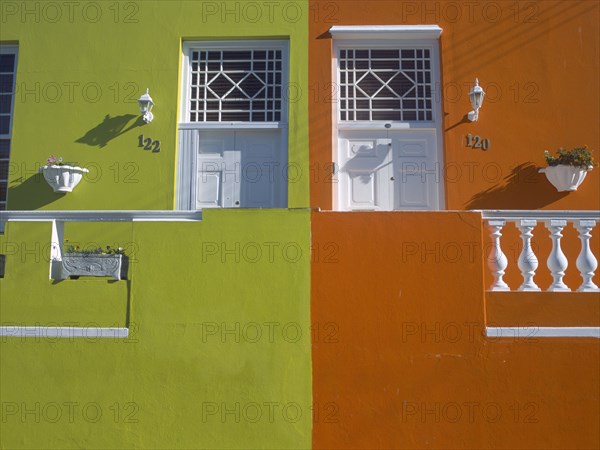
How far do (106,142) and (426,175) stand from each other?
12.6ft

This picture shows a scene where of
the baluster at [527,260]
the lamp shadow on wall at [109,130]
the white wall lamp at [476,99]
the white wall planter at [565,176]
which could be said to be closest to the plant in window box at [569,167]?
the white wall planter at [565,176]

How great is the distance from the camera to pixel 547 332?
5258 mm

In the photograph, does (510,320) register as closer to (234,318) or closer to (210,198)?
(234,318)

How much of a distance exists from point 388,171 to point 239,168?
5.92 ft

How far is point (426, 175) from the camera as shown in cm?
768

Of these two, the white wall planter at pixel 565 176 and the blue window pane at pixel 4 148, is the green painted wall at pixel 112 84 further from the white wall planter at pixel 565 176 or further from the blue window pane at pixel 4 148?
the white wall planter at pixel 565 176

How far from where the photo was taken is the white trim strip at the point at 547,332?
17.2ft

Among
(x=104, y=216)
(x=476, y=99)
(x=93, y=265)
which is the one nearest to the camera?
(x=93, y=265)

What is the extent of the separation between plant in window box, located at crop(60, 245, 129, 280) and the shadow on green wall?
2348mm

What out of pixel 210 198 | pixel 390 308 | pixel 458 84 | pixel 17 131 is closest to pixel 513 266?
pixel 390 308

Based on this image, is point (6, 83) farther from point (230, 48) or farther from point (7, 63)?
point (230, 48)

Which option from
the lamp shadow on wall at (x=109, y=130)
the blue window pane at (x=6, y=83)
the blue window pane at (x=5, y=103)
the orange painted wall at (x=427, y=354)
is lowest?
the orange painted wall at (x=427, y=354)

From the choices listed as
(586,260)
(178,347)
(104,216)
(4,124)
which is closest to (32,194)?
(4,124)

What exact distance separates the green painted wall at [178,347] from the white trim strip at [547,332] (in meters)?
1.64
